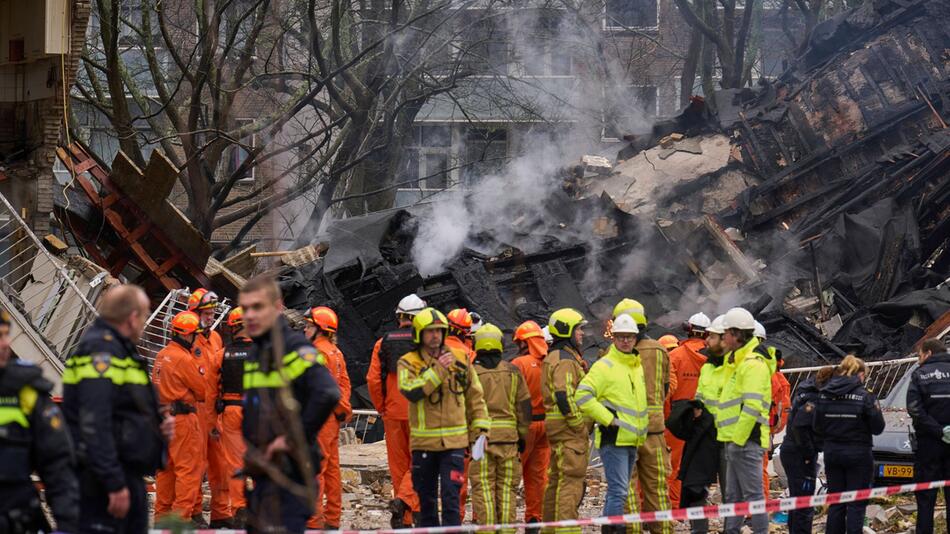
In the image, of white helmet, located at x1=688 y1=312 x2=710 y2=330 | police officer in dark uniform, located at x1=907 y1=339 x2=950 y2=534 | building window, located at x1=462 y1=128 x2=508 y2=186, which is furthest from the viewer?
building window, located at x1=462 y1=128 x2=508 y2=186

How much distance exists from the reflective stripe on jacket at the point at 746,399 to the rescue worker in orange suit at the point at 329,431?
3.00 meters

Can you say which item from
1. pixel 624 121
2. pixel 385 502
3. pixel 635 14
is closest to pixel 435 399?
pixel 385 502

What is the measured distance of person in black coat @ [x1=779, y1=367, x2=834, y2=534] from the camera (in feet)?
31.2

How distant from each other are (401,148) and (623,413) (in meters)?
15.6

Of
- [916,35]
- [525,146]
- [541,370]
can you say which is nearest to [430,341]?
[541,370]

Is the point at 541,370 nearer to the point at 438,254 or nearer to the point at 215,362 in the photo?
the point at 215,362

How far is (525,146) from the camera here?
25.8 meters

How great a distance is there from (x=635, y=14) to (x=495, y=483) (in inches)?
1135

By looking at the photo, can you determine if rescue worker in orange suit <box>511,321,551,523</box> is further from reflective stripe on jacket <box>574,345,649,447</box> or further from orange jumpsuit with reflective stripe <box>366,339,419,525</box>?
orange jumpsuit with reflective stripe <box>366,339,419,525</box>

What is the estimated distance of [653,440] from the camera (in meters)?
9.35

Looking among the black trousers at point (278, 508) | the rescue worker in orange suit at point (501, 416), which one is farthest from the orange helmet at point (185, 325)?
the black trousers at point (278, 508)

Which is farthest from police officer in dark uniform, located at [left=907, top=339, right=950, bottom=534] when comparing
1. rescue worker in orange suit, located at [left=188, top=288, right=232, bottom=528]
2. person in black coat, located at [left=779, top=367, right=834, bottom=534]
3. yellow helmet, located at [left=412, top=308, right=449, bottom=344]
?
rescue worker in orange suit, located at [left=188, top=288, right=232, bottom=528]

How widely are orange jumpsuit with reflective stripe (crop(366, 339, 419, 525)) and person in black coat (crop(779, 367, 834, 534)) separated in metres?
2.93

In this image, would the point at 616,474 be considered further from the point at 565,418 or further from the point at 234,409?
the point at 234,409
